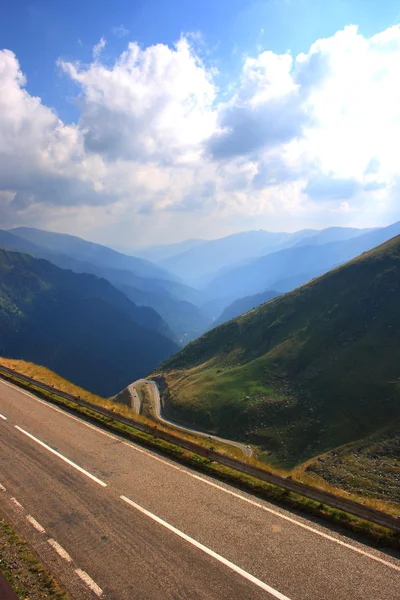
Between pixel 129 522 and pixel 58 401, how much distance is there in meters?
17.1

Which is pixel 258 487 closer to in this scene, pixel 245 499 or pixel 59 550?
pixel 245 499

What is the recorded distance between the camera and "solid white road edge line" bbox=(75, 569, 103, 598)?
8.85 metres

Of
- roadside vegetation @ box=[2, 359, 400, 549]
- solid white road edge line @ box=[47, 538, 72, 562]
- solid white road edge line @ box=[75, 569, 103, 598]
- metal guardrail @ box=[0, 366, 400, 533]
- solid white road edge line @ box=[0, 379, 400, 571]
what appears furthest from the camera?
metal guardrail @ box=[0, 366, 400, 533]

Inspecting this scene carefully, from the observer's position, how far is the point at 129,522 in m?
11.8

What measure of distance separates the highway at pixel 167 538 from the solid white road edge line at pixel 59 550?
3cm

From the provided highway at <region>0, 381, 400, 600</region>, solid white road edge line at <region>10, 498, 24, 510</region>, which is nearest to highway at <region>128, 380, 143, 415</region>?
highway at <region>0, 381, 400, 600</region>

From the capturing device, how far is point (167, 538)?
35.9 feet

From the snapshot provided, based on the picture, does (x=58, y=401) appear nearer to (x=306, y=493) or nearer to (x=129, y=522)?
(x=129, y=522)

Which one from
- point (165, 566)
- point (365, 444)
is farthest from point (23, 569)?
point (365, 444)

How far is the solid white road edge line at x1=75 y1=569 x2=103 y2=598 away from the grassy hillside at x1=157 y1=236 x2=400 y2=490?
77987 millimetres

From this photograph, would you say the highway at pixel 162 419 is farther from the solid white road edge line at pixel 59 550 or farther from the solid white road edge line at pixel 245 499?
the solid white road edge line at pixel 59 550

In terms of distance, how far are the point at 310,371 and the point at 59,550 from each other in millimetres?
107872

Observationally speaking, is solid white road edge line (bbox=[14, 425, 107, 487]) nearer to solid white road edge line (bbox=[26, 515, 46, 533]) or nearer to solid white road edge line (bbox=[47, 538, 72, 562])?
solid white road edge line (bbox=[26, 515, 46, 533])

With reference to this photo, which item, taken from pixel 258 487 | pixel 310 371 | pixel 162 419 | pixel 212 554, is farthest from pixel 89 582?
pixel 310 371
